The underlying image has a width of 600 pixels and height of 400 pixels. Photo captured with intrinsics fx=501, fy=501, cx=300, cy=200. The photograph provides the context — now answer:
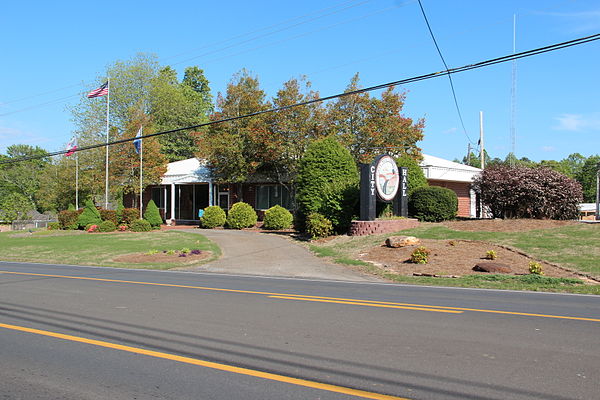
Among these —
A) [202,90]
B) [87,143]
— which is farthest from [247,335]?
[202,90]

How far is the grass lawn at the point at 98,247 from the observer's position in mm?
20859

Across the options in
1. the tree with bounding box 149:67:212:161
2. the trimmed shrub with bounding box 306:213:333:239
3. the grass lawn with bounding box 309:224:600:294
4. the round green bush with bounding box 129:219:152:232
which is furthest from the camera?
the tree with bounding box 149:67:212:161

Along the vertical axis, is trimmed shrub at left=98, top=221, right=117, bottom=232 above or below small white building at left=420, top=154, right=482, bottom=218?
below

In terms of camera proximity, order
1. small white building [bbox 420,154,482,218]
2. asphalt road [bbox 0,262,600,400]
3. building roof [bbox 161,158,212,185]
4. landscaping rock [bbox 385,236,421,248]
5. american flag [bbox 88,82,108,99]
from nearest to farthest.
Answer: asphalt road [bbox 0,262,600,400] → landscaping rock [bbox 385,236,421,248] → small white building [bbox 420,154,482,218] → american flag [bbox 88,82,108,99] → building roof [bbox 161,158,212,185]

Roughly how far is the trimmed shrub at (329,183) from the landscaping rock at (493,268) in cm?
855

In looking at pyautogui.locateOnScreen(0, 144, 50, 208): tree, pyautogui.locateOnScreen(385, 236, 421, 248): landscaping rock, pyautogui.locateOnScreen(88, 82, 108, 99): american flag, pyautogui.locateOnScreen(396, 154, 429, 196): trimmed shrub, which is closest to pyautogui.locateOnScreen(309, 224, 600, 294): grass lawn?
pyautogui.locateOnScreen(385, 236, 421, 248): landscaping rock

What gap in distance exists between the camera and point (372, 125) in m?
28.7

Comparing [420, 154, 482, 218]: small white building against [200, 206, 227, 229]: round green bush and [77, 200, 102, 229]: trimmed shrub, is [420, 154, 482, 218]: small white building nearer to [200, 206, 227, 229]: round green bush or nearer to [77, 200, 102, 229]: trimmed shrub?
[200, 206, 227, 229]: round green bush

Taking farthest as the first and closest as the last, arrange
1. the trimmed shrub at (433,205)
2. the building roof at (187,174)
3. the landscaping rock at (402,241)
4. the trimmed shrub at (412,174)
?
the building roof at (187,174), the trimmed shrub at (412,174), the trimmed shrub at (433,205), the landscaping rock at (402,241)

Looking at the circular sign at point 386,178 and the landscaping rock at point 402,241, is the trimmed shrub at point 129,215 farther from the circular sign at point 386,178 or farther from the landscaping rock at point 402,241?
the landscaping rock at point 402,241

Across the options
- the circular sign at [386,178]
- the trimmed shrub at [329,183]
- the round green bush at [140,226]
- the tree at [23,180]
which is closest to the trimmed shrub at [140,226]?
the round green bush at [140,226]

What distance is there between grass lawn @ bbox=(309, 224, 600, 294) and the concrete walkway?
2.28 ft

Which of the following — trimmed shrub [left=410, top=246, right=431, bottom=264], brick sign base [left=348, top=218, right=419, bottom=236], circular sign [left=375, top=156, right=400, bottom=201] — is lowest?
trimmed shrub [left=410, top=246, right=431, bottom=264]

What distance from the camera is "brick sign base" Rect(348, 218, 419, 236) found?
805 inches
